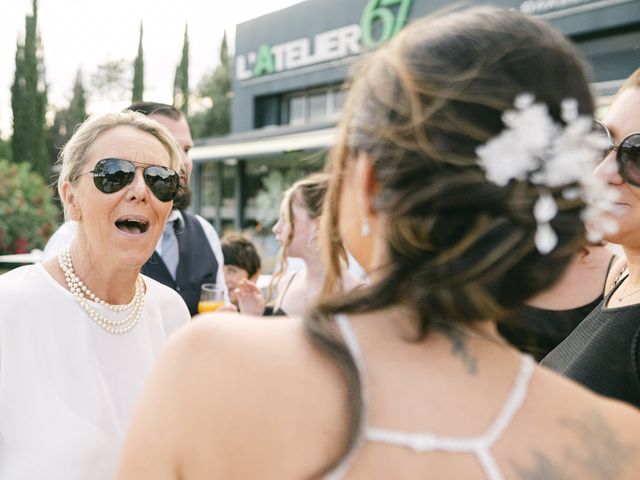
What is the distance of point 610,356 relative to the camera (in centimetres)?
176

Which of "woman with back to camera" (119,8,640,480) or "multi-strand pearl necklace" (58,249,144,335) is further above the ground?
"woman with back to camera" (119,8,640,480)

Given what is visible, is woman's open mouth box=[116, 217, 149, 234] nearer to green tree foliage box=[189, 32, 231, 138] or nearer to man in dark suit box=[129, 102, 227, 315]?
man in dark suit box=[129, 102, 227, 315]

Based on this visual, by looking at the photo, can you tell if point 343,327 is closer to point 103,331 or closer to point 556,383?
point 556,383

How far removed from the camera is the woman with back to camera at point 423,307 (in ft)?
3.03

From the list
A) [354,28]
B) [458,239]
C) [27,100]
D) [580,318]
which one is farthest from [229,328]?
[27,100]

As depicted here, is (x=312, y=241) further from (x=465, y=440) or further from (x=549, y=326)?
(x=465, y=440)

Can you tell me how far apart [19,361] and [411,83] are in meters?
1.57

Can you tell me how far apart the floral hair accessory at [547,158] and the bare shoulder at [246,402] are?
417 millimetres

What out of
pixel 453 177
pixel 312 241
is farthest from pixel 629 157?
pixel 312 241

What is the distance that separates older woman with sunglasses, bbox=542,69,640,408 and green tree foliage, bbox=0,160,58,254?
18.0 m

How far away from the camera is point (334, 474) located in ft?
3.00

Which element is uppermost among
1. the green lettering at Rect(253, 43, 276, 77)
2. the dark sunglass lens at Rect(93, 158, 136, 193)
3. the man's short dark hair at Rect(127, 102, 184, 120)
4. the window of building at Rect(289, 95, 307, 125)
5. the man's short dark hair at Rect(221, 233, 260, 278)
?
the green lettering at Rect(253, 43, 276, 77)

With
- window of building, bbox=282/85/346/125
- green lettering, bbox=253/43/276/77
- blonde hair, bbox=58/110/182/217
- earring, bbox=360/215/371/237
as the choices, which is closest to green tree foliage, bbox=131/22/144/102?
green lettering, bbox=253/43/276/77

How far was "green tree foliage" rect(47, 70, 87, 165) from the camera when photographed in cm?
4131
